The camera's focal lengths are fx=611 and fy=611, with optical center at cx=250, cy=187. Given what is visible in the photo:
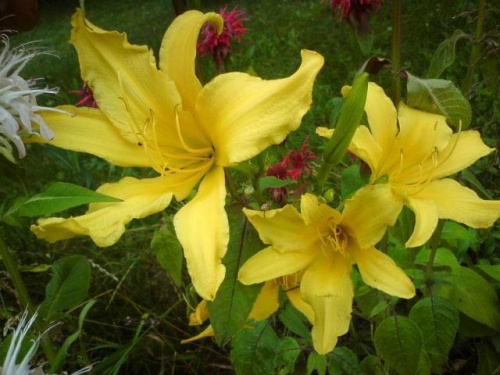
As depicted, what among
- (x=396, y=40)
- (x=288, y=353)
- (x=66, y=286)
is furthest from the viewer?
(x=288, y=353)

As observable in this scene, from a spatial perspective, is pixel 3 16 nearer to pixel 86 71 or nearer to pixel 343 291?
pixel 86 71

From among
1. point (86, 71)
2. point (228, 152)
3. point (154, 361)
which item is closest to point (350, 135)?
point (228, 152)

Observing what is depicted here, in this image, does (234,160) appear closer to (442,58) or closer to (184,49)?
(184,49)

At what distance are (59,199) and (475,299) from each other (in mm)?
734

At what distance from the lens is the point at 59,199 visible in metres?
0.58

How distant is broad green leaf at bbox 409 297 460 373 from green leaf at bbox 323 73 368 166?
15.4 inches

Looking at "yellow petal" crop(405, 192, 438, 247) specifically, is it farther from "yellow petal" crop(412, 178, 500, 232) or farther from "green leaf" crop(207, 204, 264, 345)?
"green leaf" crop(207, 204, 264, 345)

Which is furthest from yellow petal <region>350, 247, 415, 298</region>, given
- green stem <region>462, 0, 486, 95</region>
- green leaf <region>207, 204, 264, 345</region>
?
green stem <region>462, 0, 486, 95</region>

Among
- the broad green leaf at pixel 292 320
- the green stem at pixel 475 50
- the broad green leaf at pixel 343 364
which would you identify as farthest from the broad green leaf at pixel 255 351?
the green stem at pixel 475 50

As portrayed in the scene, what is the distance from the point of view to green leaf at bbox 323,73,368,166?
1.94 feet

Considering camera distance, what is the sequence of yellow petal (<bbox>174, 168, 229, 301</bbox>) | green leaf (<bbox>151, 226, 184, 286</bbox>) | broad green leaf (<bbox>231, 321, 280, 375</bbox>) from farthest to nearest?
broad green leaf (<bbox>231, 321, 280, 375</bbox>)
green leaf (<bbox>151, 226, 184, 286</bbox>)
yellow petal (<bbox>174, 168, 229, 301</bbox>)

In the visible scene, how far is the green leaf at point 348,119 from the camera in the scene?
59 cm

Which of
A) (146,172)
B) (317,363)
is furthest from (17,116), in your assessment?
(146,172)

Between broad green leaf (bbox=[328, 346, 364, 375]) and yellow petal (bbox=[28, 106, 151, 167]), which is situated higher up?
yellow petal (bbox=[28, 106, 151, 167])
